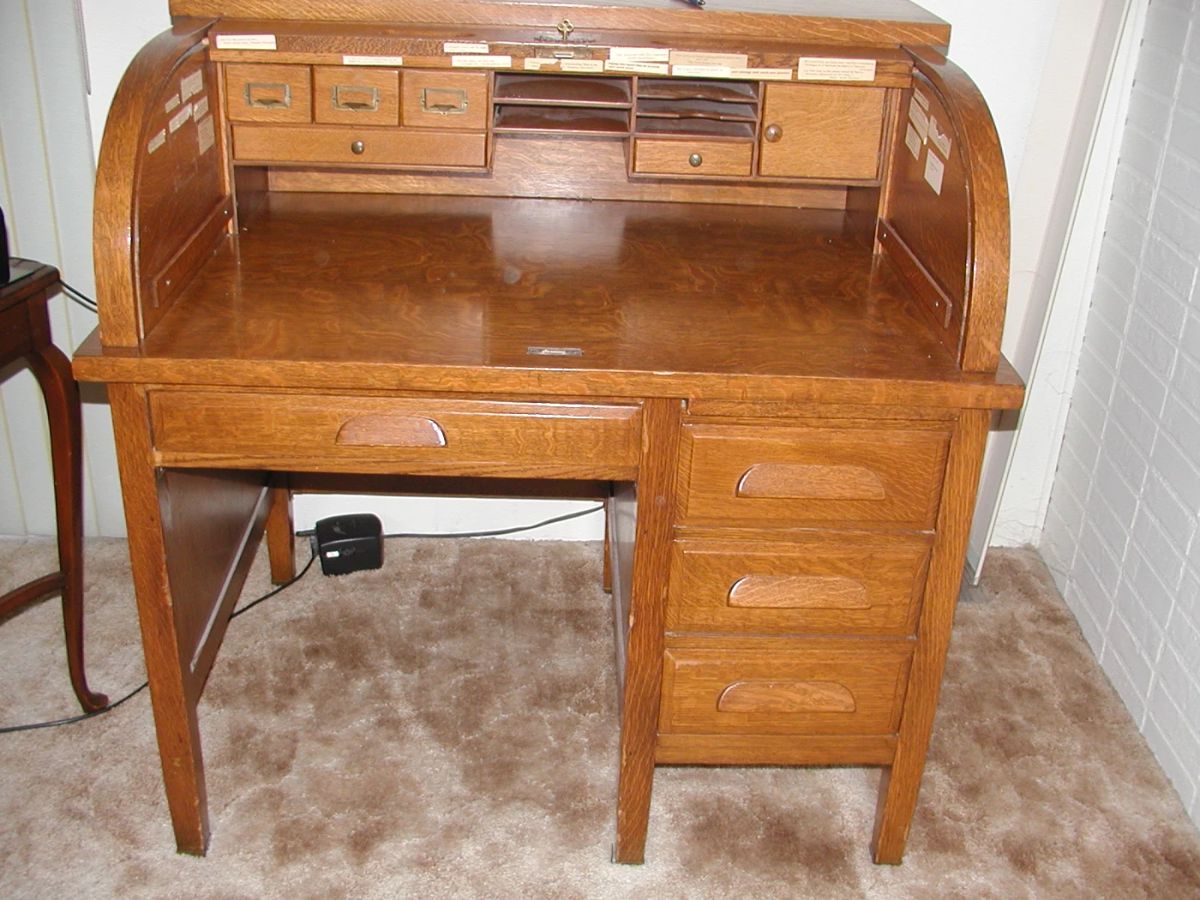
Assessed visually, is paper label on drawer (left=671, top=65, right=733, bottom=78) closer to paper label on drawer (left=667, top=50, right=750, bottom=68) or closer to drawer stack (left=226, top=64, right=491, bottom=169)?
paper label on drawer (left=667, top=50, right=750, bottom=68)

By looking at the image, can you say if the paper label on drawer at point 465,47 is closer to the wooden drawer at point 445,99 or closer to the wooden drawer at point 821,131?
the wooden drawer at point 445,99

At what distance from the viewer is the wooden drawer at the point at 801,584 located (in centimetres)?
158

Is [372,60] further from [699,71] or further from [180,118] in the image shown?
[699,71]

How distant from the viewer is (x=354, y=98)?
181cm

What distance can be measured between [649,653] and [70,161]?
1343 mm

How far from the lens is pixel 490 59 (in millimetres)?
1759

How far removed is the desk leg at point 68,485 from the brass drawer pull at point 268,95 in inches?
18.5

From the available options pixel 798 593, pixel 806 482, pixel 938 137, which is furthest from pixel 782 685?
pixel 938 137

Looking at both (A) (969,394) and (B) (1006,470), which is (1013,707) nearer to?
(B) (1006,470)

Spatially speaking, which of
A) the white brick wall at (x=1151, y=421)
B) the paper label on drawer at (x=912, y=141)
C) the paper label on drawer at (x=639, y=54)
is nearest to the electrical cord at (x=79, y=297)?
the paper label on drawer at (x=639, y=54)

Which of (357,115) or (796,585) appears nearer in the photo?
(796,585)

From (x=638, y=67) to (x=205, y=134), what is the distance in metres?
0.62

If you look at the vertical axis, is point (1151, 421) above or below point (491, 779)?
above

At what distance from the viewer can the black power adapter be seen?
2371 millimetres
